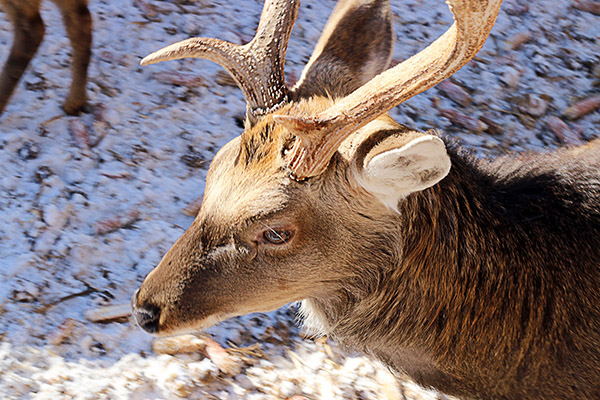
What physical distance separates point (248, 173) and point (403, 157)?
575mm

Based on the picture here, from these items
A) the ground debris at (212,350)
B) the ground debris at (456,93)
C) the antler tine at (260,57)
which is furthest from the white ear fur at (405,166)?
the ground debris at (456,93)

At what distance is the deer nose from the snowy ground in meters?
0.80

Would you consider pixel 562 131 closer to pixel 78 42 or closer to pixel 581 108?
pixel 581 108

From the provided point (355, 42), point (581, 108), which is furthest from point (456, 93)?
point (355, 42)

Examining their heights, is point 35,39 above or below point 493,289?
above

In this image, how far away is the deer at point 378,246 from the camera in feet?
6.97

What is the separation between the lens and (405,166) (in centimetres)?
187

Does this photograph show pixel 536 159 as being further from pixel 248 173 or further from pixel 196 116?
pixel 196 116

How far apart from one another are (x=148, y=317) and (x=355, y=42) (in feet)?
4.38

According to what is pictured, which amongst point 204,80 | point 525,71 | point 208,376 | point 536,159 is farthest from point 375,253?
point 525,71

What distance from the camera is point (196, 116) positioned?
14.2 feet

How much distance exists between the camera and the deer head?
188cm

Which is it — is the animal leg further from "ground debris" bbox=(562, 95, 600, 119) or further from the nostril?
"ground debris" bbox=(562, 95, 600, 119)

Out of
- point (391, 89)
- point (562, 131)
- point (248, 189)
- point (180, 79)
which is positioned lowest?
point (562, 131)
